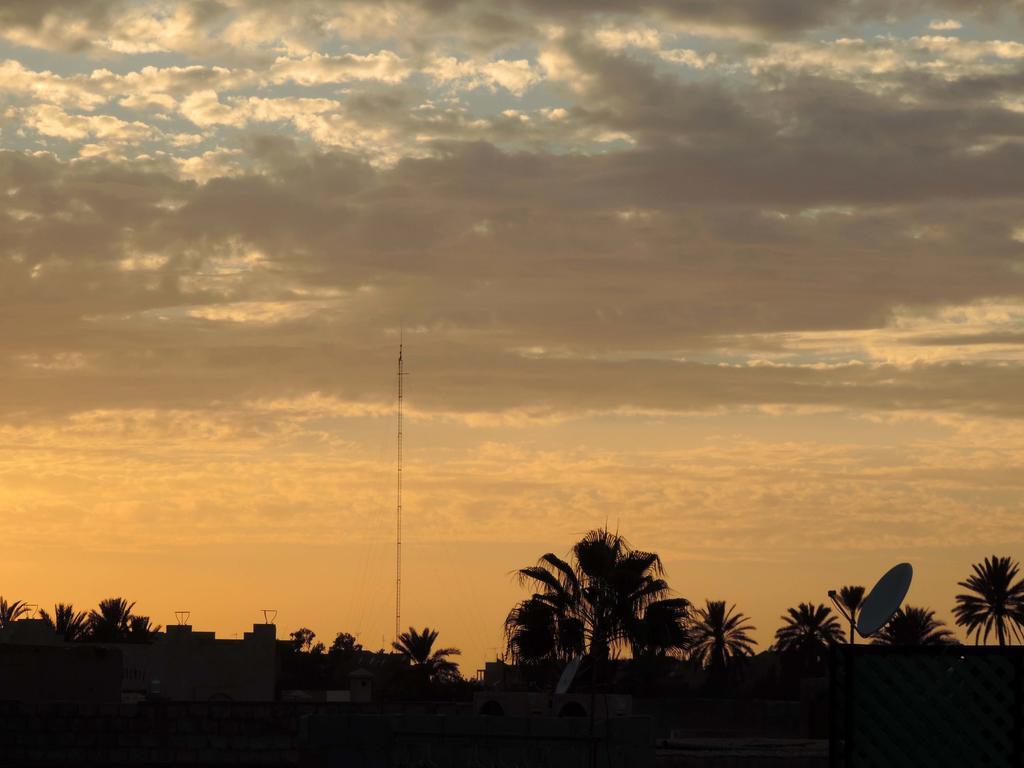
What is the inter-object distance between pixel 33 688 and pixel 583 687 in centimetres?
1560

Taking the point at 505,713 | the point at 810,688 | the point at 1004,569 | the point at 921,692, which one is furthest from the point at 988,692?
the point at 1004,569

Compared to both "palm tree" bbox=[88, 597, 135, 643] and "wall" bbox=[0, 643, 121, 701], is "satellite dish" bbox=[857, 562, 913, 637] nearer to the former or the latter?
"wall" bbox=[0, 643, 121, 701]

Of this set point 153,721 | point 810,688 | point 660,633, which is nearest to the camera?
point 153,721

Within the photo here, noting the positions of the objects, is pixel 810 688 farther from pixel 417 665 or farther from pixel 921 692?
pixel 921 692

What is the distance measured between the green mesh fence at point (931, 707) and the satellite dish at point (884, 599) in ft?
3.77

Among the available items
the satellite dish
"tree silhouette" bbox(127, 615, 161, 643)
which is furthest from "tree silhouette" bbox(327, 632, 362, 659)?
the satellite dish

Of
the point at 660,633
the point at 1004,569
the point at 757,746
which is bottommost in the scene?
the point at 757,746

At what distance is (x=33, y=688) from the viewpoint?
137 feet

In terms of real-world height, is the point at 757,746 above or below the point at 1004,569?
below

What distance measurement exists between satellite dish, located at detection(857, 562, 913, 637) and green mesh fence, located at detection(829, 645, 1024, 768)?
115cm

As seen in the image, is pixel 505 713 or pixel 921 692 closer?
pixel 921 692

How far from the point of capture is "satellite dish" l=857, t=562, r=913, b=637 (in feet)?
75.7

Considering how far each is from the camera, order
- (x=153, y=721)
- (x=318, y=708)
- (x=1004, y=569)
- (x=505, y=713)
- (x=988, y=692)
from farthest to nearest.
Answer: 1. (x=1004, y=569)
2. (x=318, y=708)
3. (x=153, y=721)
4. (x=505, y=713)
5. (x=988, y=692)

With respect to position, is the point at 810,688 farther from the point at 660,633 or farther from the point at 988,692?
the point at 988,692
